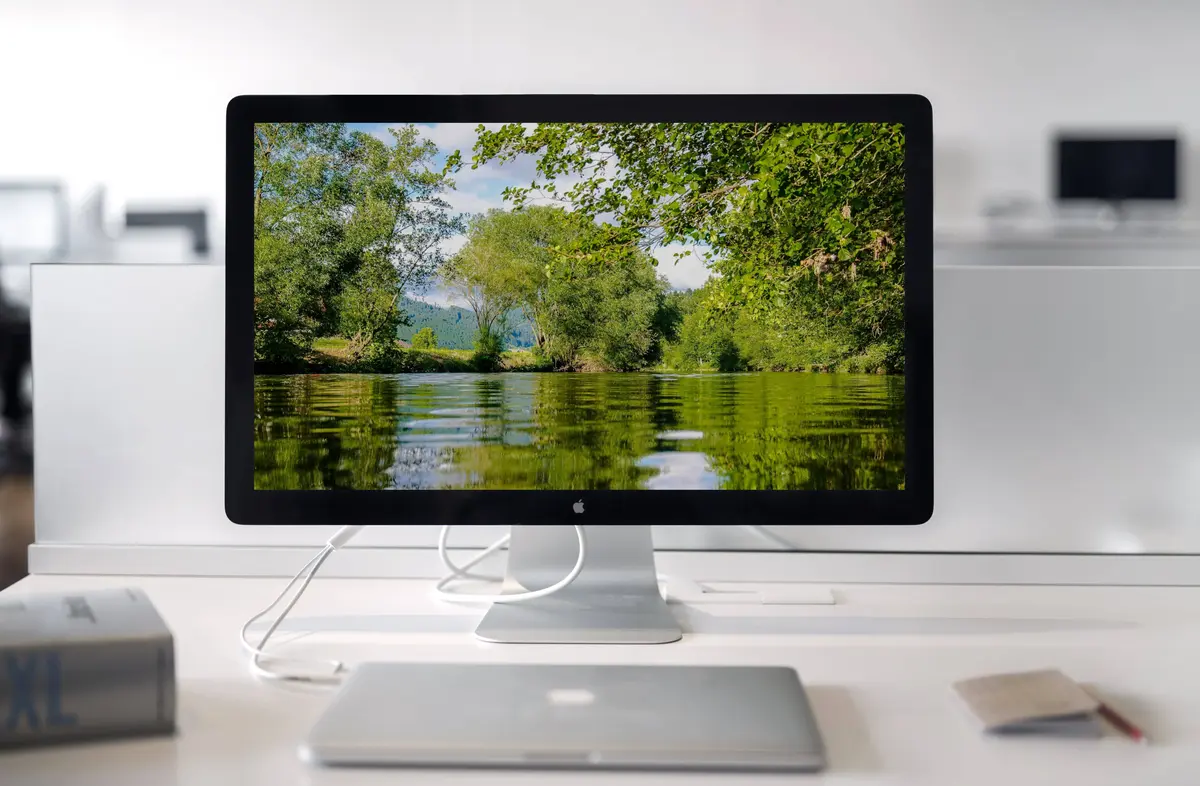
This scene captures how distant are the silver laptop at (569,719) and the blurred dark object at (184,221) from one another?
91 centimetres

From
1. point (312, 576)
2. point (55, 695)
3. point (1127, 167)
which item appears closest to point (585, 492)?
point (312, 576)


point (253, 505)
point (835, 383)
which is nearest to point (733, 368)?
point (835, 383)

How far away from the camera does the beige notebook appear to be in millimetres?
699

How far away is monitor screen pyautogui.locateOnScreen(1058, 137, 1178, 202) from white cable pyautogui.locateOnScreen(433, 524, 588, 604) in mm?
1014

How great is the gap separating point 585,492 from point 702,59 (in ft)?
2.72

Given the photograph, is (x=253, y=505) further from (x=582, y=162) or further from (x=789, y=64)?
(x=789, y=64)

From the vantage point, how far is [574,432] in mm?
972

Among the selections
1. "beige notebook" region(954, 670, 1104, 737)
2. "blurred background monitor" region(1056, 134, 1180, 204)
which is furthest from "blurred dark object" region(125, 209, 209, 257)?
"blurred background monitor" region(1056, 134, 1180, 204)

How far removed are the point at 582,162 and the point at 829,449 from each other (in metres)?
0.44

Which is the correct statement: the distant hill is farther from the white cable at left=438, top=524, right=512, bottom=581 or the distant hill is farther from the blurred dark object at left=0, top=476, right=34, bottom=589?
the blurred dark object at left=0, top=476, right=34, bottom=589

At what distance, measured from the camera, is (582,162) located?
0.98 metres

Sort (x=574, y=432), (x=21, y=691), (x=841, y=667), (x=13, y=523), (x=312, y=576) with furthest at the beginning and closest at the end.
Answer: (x=13, y=523), (x=312, y=576), (x=574, y=432), (x=841, y=667), (x=21, y=691)

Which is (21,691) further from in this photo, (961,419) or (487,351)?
(961,419)

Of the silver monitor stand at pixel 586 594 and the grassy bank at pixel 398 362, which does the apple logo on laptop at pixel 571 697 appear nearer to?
the silver monitor stand at pixel 586 594
